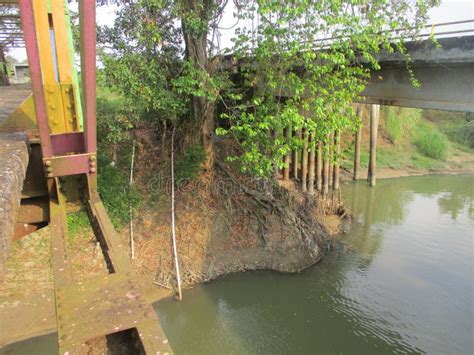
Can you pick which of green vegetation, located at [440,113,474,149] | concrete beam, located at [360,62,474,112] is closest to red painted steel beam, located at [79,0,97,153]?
concrete beam, located at [360,62,474,112]

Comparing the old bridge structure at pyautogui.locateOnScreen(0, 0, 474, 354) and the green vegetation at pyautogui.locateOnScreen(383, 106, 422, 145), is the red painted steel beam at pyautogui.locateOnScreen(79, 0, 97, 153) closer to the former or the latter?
the old bridge structure at pyautogui.locateOnScreen(0, 0, 474, 354)

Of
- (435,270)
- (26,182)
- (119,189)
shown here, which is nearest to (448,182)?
(435,270)

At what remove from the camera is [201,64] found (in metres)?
9.19

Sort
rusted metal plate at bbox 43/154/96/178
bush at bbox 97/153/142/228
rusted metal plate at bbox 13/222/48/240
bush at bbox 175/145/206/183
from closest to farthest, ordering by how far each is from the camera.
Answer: rusted metal plate at bbox 43/154/96/178 → rusted metal plate at bbox 13/222/48/240 → bush at bbox 97/153/142/228 → bush at bbox 175/145/206/183

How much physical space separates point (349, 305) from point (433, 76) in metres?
5.36

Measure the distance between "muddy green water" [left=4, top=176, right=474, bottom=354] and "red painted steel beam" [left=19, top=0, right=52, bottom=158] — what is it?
19.1ft

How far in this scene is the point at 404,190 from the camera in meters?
17.6

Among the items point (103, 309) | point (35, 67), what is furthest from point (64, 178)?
point (103, 309)

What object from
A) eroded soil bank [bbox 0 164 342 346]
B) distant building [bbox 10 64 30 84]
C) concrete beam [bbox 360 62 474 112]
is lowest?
eroded soil bank [bbox 0 164 342 346]

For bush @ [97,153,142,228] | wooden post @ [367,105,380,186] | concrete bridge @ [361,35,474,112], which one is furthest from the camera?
wooden post @ [367,105,380,186]

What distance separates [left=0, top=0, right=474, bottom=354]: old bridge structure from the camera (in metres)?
1.78

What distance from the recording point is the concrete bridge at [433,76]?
22.6 ft

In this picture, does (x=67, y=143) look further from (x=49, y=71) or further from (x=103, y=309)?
(x=103, y=309)

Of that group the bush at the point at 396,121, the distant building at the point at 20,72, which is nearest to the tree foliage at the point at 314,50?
the bush at the point at 396,121
